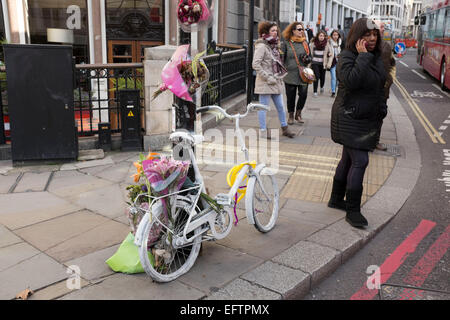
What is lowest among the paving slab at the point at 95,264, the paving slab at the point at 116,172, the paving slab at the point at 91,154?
the paving slab at the point at 95,264

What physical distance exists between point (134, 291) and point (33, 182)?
3.23 m

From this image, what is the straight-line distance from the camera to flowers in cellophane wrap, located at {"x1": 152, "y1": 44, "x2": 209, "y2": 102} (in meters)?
3.57

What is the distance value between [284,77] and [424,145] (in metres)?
2.95

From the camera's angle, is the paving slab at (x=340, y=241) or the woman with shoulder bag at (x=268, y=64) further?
the woman with shoulder bag at (x=268, y=64)

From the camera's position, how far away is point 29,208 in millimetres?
4887

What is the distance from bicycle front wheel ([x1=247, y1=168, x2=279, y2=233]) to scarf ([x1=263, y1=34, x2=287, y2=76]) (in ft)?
13.2

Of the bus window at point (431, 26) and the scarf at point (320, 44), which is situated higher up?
the bus window at point (431, 26)

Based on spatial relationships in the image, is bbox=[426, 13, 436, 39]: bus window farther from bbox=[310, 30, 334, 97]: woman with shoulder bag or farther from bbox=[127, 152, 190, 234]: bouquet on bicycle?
bbox=[127, 152, 190, 234]: bouquet on bicycle

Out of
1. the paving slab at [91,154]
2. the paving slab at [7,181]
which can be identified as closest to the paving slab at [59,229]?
the paving slab at [7,181]

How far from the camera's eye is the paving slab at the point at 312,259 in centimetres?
361

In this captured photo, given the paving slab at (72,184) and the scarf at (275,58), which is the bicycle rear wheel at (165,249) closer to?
the paving slab at (72,184)

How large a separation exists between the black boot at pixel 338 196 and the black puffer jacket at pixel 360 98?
0.66 metres

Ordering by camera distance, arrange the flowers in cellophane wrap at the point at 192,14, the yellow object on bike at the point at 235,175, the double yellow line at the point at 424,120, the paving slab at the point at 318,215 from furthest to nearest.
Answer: the double yellow line at the point at 424,120 → the paving slab at the point at 318,215 → the yellow object on bike at the point at 235,175 → the flowers in cellophane wrap at the point at 192,14

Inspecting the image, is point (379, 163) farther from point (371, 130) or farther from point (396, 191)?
point (371, 130)
